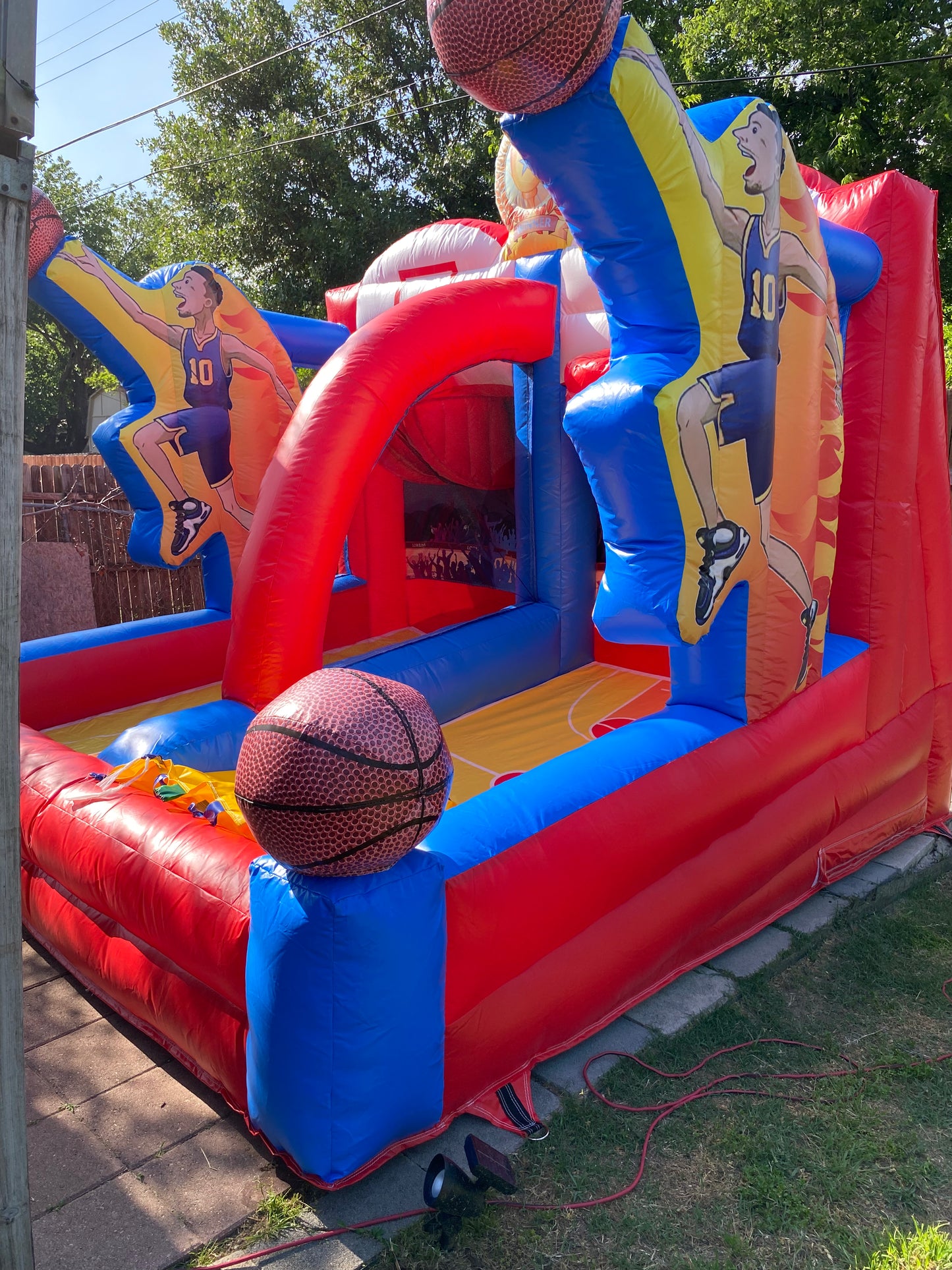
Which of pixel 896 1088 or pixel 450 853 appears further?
pixel 896 1088

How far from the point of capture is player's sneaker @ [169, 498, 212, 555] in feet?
15.1

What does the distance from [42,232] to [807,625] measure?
3.46m

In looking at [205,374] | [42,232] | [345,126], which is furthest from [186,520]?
[345,126]

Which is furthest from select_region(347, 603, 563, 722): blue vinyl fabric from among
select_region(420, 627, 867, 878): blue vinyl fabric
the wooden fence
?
the wooden fence

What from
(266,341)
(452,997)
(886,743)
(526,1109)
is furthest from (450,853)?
(266,341)

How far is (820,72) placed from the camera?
1005 cm

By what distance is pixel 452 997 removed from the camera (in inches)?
84.9

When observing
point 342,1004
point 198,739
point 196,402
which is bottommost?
point 342,1004

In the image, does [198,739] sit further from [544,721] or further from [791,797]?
[791,797]

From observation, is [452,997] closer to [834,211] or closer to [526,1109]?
[526,1109]

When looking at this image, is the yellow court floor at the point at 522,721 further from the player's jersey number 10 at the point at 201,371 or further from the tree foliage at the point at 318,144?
the tree foliage at the point at 318,144

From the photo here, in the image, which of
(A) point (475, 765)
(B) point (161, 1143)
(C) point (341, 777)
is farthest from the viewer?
(A) point (475, 765)

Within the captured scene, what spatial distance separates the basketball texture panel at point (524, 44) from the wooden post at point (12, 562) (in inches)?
44.4

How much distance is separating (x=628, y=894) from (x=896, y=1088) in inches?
31.4
